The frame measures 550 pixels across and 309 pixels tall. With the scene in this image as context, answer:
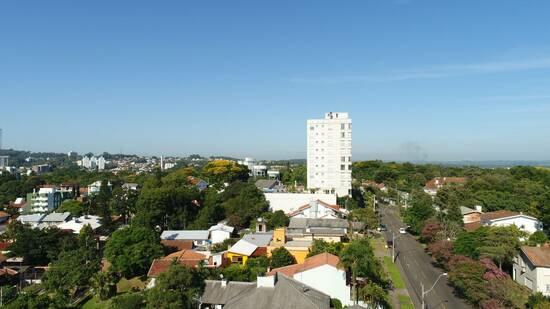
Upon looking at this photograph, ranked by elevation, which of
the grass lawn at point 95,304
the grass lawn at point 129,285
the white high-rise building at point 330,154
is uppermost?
the white high-rise building at point 330,154

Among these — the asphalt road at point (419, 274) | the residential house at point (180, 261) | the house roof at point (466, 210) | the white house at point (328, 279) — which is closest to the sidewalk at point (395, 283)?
the asphalt road at point (419, 274)

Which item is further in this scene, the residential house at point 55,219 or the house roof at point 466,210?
the residential house at point 55,219

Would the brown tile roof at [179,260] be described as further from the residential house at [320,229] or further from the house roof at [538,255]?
the house roof at [538,255]

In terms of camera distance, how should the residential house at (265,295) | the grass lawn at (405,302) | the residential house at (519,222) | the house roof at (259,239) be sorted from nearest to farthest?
the residential house at (265,295) → the grass lawn at (405,302) → the house roof at (259,239) → the residential house at (519,222)

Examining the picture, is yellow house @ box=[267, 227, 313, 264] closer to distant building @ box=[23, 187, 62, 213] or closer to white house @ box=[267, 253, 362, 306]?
white house @ box=[267, 253, 362, 306]

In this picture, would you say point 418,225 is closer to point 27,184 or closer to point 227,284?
point 227,284

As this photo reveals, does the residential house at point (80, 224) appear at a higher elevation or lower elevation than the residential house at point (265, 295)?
lower

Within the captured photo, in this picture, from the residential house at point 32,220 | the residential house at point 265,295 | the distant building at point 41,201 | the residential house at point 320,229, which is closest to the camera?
the residential house at point 265,295

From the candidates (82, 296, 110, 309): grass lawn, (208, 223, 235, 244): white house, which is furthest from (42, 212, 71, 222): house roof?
(82, 296, 110, 309): grass lawn
